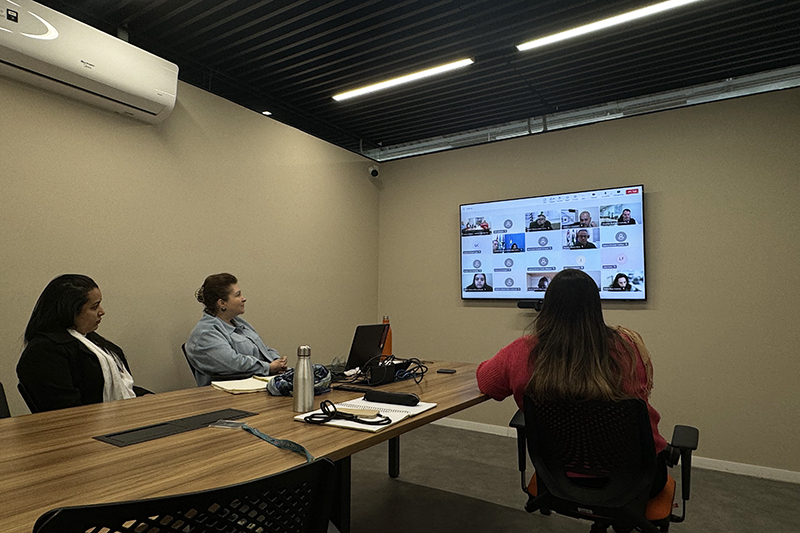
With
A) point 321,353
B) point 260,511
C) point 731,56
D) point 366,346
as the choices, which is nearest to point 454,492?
point 366,346

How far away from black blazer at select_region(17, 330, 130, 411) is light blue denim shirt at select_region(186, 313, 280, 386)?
2.28ft

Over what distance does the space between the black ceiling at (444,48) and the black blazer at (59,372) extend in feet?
6.63

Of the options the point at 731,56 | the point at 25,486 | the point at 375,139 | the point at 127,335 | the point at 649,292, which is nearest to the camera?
the point at 25,486

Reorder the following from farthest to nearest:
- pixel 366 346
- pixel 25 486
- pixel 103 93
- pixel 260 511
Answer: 1. pixel 103 93
2. pixel 366 346
3. pixel 25 486
4. pixel 260 511

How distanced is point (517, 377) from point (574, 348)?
10.7 inches

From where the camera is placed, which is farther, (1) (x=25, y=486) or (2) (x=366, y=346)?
(2) (x=366, y=346)

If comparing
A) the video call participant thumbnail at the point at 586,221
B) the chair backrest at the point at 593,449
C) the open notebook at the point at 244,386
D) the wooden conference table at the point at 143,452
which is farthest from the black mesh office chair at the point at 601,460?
the video call participant thumbnail at the point at 586,221

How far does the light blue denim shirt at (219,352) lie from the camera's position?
289 centimetres

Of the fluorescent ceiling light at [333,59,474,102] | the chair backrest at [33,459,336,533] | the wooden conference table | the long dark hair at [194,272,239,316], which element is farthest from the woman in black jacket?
the fluorescent ceiling light at [333,59,474,102]

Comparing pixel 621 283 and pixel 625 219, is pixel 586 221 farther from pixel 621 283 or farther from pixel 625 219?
pixel 621 283

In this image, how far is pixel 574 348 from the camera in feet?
5.49

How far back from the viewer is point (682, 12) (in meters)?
2.97

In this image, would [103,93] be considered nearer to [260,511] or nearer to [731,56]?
[260,511]

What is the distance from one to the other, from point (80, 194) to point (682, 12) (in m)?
3.67
